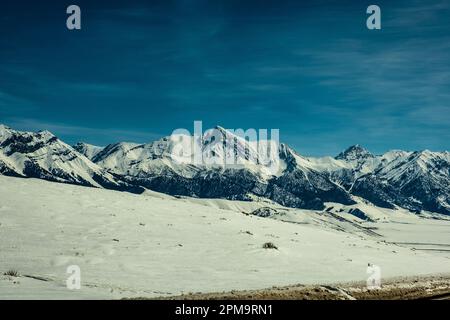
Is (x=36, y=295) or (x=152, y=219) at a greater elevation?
(x=152, y=219)

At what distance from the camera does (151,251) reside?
37156mm

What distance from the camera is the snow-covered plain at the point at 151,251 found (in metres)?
27.5

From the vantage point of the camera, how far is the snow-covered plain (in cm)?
2748

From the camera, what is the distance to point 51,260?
31281 millimetres

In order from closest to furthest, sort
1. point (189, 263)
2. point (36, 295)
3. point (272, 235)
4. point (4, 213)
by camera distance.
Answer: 1. point (36, 295)
2. point (189, 263)
3. point (4, 213)
4. point (272, 235)
